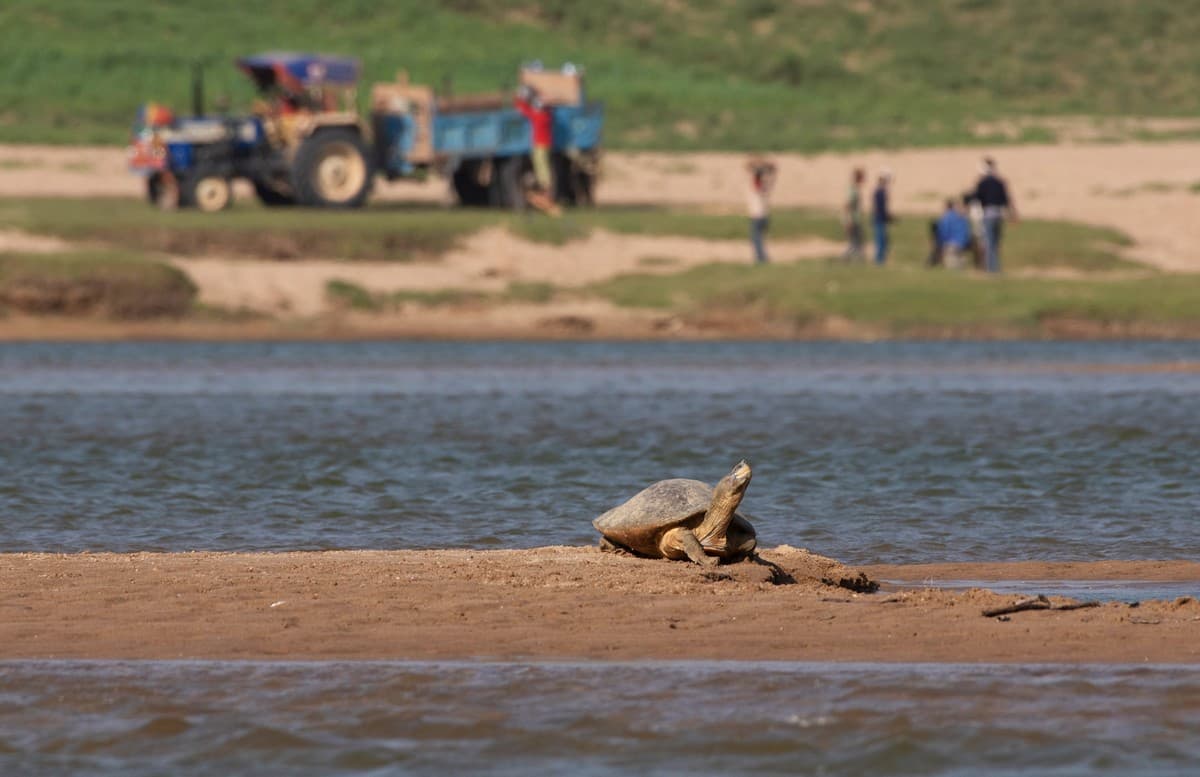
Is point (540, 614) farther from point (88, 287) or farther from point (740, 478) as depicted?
point (88, 287)

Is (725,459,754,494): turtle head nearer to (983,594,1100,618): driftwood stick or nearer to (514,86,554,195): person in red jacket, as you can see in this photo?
(983,594,1100,618): driftwood stick

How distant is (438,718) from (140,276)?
21592 mm

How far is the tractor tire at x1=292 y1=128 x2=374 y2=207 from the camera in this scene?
32625mm

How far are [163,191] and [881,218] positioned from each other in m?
11.1

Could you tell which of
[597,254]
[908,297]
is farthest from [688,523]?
[597,254]

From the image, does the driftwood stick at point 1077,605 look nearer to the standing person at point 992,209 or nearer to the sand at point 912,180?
the standing person at point 992,209

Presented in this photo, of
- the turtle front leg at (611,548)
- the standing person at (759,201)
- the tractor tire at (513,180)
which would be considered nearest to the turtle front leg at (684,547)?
the turtle front leg at (611,548)

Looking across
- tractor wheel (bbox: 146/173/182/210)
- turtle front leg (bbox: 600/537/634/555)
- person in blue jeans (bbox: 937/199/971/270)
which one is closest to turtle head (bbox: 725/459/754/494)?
turtle front leg (bbox: 600/537/634/555)

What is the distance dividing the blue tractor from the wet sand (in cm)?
2285

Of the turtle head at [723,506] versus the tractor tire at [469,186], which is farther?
the tractor tire at [469,186]

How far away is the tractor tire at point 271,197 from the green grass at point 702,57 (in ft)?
41.9

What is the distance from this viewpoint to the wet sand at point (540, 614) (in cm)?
826

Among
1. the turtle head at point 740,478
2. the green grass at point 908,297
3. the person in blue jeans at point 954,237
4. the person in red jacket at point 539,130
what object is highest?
the person in red jacket at point 539,130

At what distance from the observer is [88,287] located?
1103 inches
